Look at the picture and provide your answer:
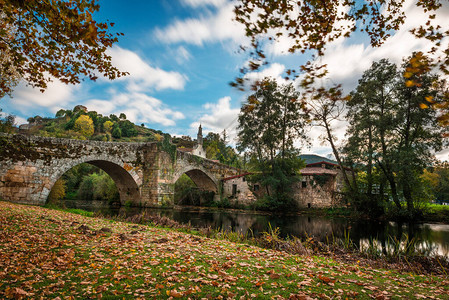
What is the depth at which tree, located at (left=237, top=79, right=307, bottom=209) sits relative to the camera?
18500 mm

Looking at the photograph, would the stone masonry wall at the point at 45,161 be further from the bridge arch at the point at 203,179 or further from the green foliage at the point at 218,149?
the green foliage at the point at 218,149

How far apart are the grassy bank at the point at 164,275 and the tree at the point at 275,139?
578 inches

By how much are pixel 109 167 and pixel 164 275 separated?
1489cm

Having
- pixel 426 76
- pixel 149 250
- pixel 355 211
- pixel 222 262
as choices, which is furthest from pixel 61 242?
pixel 426 76

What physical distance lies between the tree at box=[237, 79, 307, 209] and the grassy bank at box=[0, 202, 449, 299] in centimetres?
1469

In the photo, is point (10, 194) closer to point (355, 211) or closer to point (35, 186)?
point (35, 186)

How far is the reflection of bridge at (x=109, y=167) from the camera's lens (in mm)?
10609

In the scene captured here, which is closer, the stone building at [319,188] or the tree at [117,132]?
the stone building at [319,188]

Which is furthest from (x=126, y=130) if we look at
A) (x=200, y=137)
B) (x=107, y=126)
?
(x=200, y=137)

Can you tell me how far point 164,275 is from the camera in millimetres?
2906

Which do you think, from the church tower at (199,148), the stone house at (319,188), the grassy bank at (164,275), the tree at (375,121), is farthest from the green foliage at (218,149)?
the grassy bank at (164,275)

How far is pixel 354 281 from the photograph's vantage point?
3.08 m

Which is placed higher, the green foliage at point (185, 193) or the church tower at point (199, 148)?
the church tower at point (199, 148)

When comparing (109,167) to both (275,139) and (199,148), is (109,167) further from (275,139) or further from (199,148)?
(199,148)
